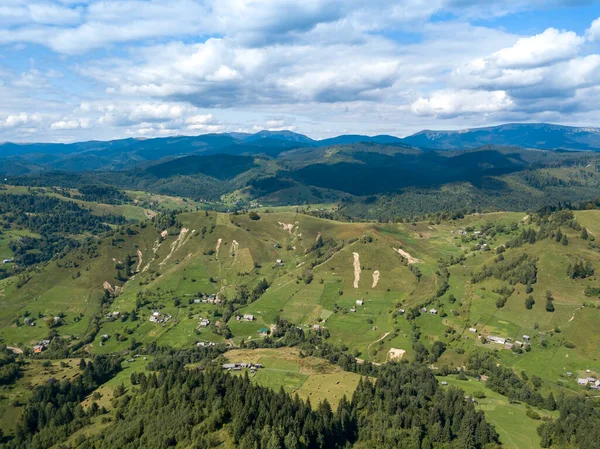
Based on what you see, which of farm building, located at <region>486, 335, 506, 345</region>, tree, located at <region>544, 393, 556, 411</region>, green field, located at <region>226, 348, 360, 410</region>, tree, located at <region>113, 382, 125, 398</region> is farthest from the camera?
farm building, located at <region>486, 335, 506, 345</region>

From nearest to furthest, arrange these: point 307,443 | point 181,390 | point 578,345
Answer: point 307,443
point 181,390
point 578,345

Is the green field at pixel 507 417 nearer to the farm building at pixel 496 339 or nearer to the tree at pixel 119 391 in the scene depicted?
the farm building at pixel 496 339

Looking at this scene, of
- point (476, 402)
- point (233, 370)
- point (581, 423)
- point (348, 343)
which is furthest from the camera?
point (348, 343)

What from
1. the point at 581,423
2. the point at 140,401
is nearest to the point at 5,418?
the point at 140,401

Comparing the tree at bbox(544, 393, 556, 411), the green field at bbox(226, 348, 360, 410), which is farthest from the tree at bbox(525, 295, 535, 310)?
the green field at bbox(226, 348, 360, 410)

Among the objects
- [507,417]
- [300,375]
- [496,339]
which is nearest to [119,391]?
[300,375]

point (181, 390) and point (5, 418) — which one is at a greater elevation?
point (181, 390)

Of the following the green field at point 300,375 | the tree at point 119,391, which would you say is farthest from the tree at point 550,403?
the tree at point 119,391

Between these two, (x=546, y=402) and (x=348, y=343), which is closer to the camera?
(x=546, y=402)

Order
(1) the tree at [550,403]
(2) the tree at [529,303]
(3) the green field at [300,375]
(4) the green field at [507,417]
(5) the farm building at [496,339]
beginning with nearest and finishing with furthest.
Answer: (4) the green field at [507,417] → (1) the tree at [550,403] → (3) the green field at [300,375] → (5) the farm building at [496,339] → (2) the tree at [529,303]

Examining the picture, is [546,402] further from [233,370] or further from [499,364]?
[233,370]

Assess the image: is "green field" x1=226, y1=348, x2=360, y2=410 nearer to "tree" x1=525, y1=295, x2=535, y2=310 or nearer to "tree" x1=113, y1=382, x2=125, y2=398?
"tree" x1=113, y1=382, x2=125, y2=398
